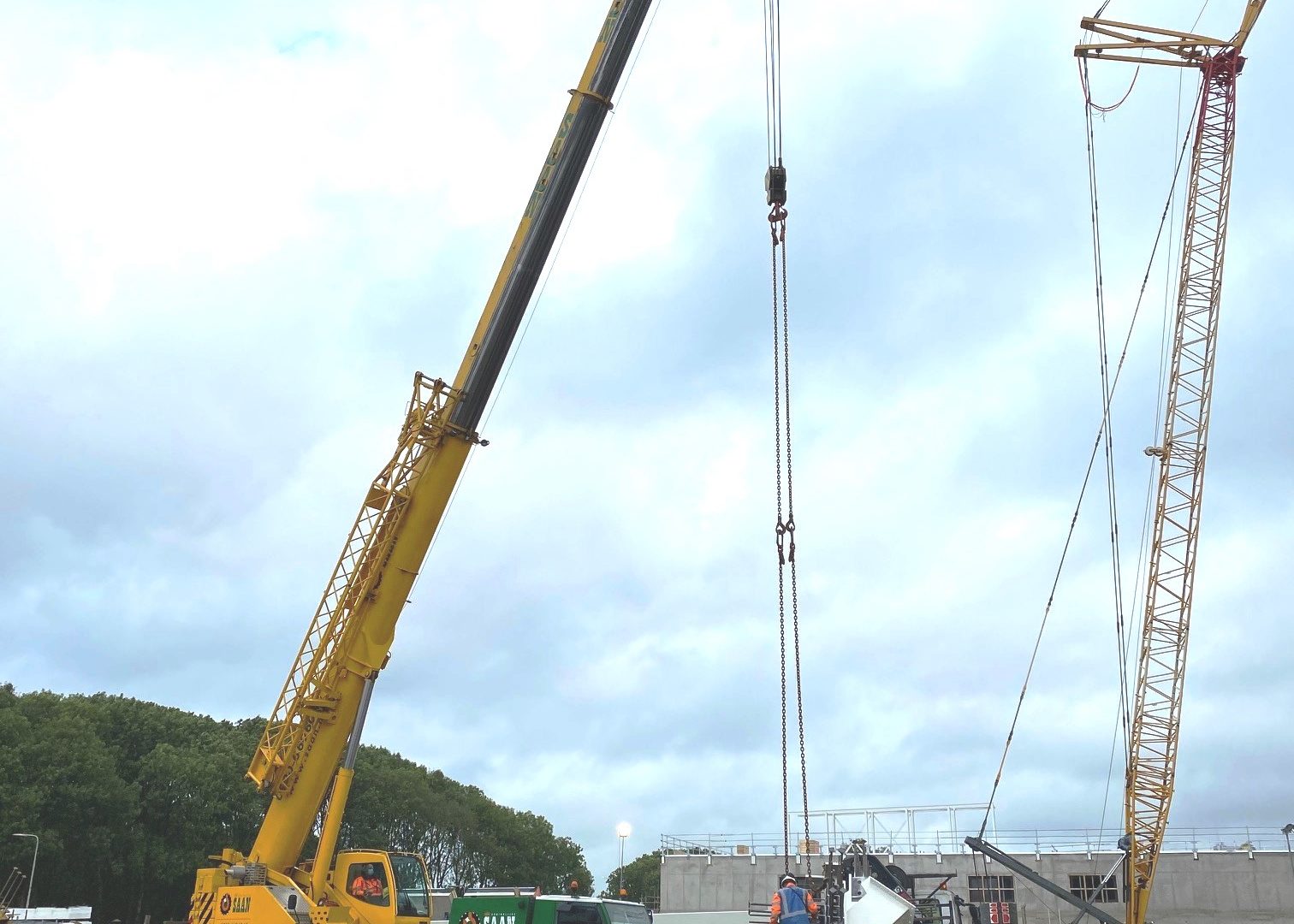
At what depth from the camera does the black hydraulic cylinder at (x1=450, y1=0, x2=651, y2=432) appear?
21.0 m

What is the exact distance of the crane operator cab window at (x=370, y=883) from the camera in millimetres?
19578

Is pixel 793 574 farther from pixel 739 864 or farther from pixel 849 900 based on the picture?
pixel 739 864

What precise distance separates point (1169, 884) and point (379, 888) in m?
45.7

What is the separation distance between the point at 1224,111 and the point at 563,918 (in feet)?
126

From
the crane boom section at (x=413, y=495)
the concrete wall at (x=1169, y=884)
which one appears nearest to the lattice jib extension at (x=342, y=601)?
the crane boom section at (x=413, y=495)

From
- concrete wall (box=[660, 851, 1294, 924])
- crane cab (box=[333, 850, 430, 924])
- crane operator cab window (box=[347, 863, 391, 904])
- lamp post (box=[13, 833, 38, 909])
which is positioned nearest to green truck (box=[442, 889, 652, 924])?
crane cab (box=[333, 850, 430, 924])

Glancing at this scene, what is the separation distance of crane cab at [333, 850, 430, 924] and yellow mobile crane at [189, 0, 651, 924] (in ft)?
0.07

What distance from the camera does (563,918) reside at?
70.8 feet

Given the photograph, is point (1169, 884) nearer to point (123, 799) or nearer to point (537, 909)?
point (537, 909)

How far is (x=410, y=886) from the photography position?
2014 centimetres

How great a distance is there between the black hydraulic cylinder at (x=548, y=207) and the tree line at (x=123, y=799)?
40.2 meters

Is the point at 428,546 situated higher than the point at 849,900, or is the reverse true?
the point at 428,546

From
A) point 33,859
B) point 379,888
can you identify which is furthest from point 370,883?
point 33,859

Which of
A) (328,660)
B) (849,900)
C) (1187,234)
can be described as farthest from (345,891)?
(1187,234)
